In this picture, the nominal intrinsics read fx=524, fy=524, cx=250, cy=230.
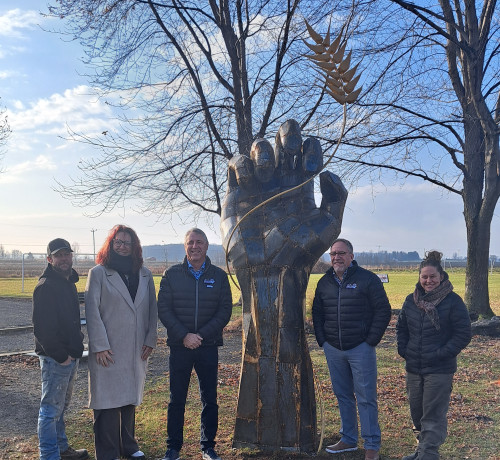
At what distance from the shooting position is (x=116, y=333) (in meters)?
4.06

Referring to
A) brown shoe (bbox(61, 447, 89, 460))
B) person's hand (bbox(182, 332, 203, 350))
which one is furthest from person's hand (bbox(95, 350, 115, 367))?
brown shoe (bbox(61, 447, 89, 460))

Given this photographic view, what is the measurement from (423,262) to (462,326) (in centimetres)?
57

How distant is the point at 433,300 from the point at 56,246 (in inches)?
118

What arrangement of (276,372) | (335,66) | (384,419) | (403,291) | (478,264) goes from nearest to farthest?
(335,66), (276,372), (384,419), (478,264), (403,291)

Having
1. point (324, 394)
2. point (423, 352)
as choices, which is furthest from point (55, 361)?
point (324, 394)

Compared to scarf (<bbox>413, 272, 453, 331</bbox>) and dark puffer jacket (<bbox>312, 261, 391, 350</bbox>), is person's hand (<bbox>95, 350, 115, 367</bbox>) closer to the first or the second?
dark puffer jacket (<bbox>312, 261, 391, 350</bbox>)

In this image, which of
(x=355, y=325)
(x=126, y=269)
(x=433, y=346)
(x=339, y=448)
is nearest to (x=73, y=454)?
(x=126, y=269)

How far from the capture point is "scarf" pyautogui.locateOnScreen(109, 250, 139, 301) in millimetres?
4156

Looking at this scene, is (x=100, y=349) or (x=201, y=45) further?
(x=201, y=45)

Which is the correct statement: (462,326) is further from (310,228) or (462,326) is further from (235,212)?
(235,212)

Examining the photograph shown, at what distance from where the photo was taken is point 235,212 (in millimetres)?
4699

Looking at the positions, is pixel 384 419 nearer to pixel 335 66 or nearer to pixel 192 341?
pixel 192 341

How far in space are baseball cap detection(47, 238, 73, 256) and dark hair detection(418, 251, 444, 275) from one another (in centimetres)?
281

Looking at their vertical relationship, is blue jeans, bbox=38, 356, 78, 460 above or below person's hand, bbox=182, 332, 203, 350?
below
